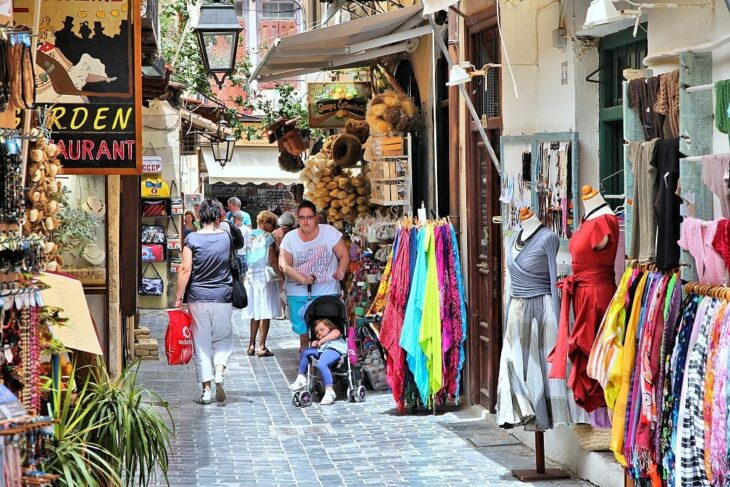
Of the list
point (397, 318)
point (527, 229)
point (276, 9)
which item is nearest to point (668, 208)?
point (527, 229)

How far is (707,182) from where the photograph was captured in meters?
6.14

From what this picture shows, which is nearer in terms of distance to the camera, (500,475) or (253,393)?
(500,475)

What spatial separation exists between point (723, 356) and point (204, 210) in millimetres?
7479

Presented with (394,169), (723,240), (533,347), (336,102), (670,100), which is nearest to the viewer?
(723,240)

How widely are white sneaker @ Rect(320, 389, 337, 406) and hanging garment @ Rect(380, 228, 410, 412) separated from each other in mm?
821

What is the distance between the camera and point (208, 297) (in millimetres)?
12234

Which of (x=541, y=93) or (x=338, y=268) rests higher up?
(x=541, y=93)

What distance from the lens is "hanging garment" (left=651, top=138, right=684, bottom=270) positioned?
21.7ft

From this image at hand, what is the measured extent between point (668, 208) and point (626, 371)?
0.94 meters

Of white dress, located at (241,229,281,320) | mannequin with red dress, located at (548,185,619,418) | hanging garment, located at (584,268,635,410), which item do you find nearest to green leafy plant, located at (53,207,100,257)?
mannequin with red dress, located at (548,185,619,418)

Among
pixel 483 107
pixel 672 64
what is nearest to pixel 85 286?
pixel 483 107

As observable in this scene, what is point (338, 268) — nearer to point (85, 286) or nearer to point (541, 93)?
point (85, 286)

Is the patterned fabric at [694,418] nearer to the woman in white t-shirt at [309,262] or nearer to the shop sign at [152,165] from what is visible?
the woman in white t-shirt at [309,262]

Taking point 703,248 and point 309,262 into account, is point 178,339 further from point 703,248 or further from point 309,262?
point 703,248
